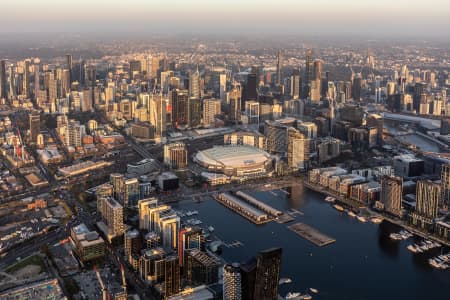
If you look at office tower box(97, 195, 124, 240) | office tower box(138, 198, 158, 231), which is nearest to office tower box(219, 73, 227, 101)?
office tower box(138, 198, 158, 231)

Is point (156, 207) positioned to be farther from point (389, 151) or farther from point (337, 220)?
point (389, 151)

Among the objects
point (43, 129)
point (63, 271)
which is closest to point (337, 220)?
point (63, 271)

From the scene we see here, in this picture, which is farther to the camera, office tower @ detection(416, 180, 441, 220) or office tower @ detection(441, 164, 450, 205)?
office tower @ detection(441, 164, 450, 205)

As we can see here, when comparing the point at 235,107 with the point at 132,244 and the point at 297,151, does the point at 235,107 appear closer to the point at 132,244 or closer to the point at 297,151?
the point at 297,151

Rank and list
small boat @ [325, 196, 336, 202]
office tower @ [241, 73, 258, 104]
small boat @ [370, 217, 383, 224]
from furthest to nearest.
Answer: office tower @ [241, 73, 258, 104], small boat @ [325, 196, 336, 202], small boat @ [370, 217, 383, 224]

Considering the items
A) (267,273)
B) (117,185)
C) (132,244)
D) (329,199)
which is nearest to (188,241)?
(132,244)

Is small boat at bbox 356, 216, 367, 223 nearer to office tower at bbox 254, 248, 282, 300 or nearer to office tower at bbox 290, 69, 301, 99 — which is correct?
office tower at bbox 254, 248, 282, 300

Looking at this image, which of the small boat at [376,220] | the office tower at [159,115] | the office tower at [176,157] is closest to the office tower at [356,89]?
the office tower at [159,115]
